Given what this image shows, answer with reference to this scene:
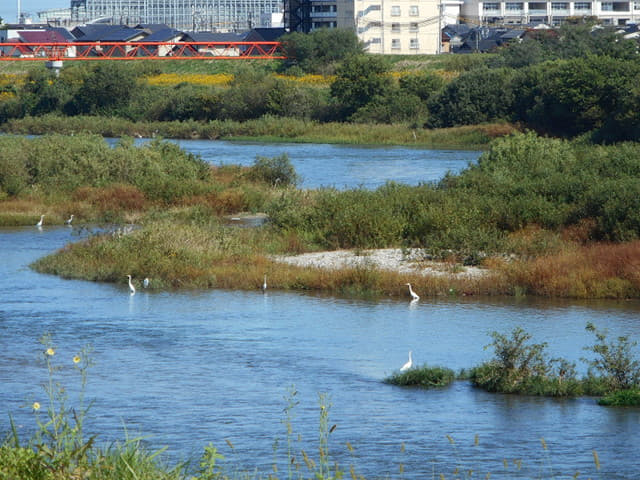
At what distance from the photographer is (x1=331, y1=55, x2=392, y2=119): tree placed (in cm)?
7956

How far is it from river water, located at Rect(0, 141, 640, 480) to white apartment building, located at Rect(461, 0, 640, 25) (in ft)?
359

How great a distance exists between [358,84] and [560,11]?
2442 inches

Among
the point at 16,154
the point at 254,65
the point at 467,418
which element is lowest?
the point at 467,418

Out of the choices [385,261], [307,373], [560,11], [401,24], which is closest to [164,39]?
[401,24]

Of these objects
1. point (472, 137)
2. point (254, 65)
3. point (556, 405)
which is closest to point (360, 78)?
point (472, 137)

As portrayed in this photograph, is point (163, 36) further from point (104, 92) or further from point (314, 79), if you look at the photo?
point (104, 92)

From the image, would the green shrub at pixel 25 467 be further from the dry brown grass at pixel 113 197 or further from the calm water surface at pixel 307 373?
the dry brown grass at pixel 113 197

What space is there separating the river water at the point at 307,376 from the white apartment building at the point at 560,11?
359ft

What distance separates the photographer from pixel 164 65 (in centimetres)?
10819

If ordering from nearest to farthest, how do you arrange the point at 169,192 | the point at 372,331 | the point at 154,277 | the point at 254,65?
the point at 372,331
the point at 154,277
the point at 169,192
the point at 254,65

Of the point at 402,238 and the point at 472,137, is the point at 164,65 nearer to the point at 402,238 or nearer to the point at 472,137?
the point at 472,137

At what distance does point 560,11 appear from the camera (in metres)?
134

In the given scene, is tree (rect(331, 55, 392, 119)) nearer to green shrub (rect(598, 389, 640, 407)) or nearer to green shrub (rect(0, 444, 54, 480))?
green shrub (rect(598, 389, 640, 407))

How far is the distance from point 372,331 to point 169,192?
17270 millimetres
